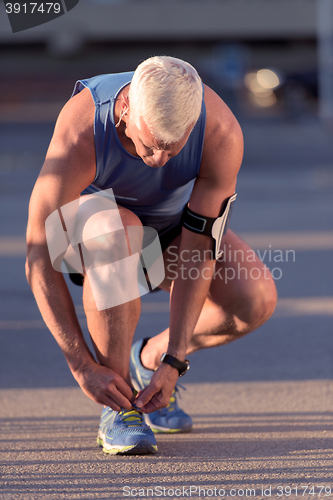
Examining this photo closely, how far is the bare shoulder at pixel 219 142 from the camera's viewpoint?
2.33 m

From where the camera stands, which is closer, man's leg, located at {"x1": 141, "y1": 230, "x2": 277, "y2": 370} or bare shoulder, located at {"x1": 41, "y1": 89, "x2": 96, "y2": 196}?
bare shoulder, located at {"x1": 41, "y1": 89, "x2": 96, "y2": 196}

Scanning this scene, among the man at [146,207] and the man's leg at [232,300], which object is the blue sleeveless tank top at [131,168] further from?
the man's leg at [232,300]

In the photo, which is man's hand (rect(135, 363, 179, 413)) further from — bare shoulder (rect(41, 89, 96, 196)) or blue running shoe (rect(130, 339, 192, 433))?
bare shoulder (rect(41, 89, 96, 196))

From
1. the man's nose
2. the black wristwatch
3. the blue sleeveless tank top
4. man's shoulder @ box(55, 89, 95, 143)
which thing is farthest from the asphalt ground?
man's shoulder @ box(55, 89, 95, 143)

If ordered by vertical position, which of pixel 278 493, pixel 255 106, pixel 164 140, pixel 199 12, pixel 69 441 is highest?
pixel 164 140

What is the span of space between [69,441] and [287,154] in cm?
1387

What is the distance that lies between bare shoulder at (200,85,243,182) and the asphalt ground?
1086 millimetres

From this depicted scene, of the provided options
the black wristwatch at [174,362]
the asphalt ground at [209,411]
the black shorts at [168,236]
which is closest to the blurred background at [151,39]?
the asphalt ground at [209,411]

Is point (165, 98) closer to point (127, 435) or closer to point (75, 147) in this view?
point (75, 147)

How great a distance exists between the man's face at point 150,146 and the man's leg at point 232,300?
0.69m

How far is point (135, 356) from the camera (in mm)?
2893

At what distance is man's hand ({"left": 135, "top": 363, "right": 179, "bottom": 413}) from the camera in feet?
7.79

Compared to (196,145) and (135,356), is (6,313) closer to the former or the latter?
(135,356)

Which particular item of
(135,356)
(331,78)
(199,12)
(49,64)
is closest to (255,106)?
(331,78)
